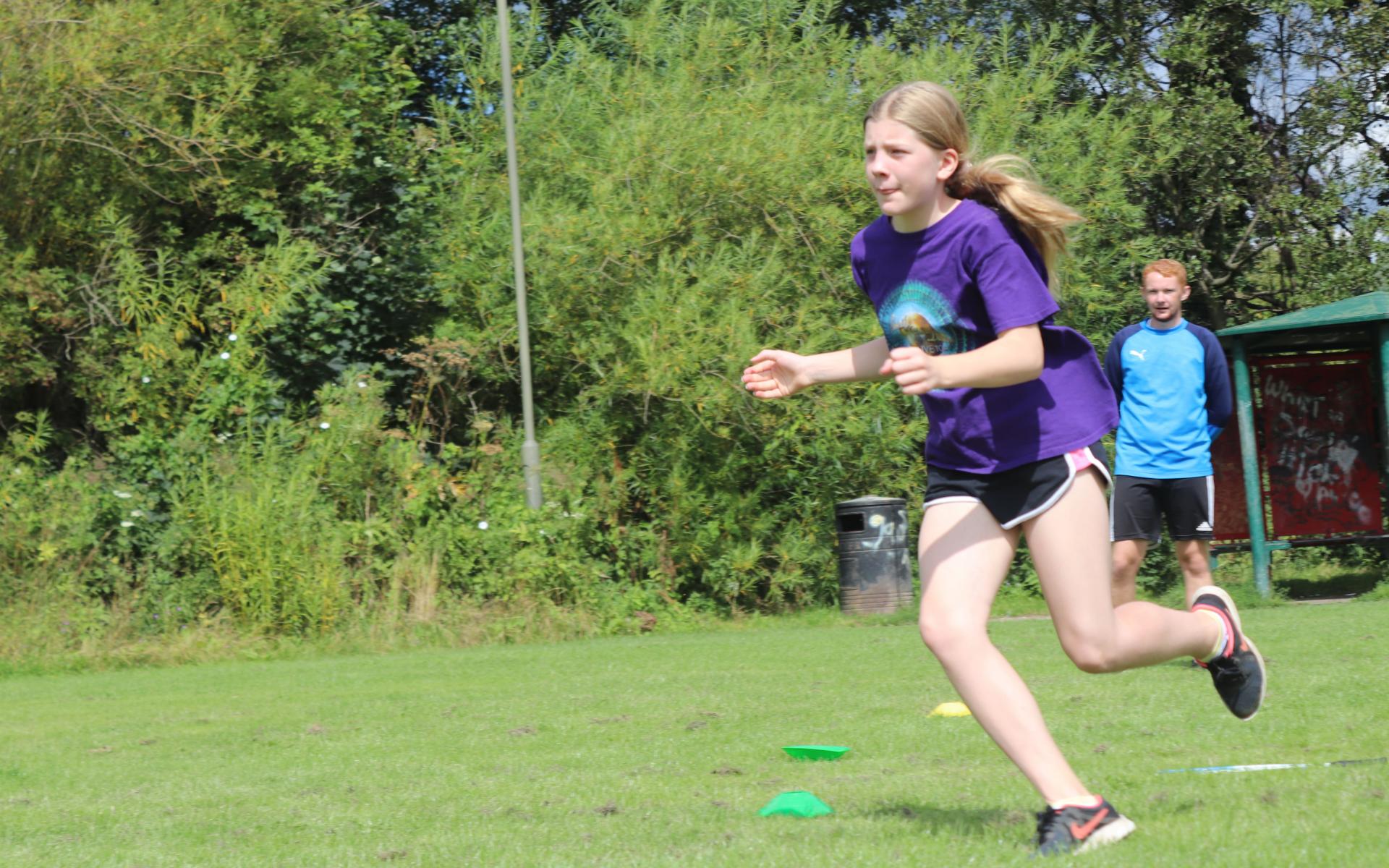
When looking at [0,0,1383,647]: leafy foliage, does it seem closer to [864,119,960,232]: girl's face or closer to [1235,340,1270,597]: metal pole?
[1235,340,1270,597]: metal pole

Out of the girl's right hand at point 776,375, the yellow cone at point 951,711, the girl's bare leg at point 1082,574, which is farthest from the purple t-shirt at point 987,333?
the yellow cone at point 951,711

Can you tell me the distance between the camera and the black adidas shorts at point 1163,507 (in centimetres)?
744

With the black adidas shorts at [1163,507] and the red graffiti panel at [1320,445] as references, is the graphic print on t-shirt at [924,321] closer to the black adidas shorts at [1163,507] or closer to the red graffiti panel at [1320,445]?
the black adidas shorts at [1163,507]

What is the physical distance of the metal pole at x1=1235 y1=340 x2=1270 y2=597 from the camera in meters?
12.8

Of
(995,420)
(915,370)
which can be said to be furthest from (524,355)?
(915,370)

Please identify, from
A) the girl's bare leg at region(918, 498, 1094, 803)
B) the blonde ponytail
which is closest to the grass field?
the girl's bare leg at region(918, 498, 1094, 803)

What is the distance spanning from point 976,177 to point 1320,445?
11.8 meters

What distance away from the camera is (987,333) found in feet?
12.6

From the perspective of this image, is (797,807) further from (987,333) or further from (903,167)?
(903,167)

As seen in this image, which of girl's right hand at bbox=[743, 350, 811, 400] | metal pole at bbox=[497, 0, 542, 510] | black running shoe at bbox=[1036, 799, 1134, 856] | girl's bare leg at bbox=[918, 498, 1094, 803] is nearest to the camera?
black running shoe at bbox=[1036, 799, 1134, 856]

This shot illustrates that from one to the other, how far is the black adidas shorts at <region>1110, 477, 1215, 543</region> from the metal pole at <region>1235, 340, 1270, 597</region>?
5.66m

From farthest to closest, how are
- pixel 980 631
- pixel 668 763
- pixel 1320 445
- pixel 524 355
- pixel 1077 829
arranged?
pixel 1320 445 → pixel 524 355 → pixel 668 763 → pixel 980 631 → pixel 1077 829

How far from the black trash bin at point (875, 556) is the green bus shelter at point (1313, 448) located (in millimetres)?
3479

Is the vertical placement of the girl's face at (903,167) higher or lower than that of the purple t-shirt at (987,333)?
higher
